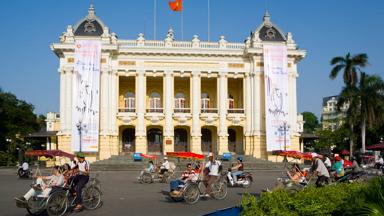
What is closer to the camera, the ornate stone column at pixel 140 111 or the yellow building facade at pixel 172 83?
the yellow building facade at pixel 172 83

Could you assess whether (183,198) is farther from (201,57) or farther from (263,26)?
(263,26)

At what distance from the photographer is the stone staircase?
40.8 m

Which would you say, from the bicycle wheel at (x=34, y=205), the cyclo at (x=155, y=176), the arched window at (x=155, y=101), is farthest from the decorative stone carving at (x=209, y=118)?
the bicycle wheel at (x=34, y=205)

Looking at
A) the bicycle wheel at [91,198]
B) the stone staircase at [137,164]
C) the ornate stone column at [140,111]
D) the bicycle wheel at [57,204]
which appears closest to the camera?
the bicycle wheel at [57,204]

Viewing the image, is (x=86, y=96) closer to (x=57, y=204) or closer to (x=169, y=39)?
(x=169, y=39)

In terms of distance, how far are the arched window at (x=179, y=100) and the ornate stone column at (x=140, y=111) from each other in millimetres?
5718

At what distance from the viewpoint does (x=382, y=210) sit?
18.5 ft

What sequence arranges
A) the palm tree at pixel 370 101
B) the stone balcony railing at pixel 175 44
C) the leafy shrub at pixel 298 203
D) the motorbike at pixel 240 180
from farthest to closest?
the palm tree at pixel 370 101, the stone balcony railing at pixel 175 44, the motorbike at pixel 240 180, the leafy shrub at pixel 298 203

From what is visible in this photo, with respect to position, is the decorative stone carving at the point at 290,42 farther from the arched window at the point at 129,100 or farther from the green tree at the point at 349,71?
the arched window at the point at 129,100

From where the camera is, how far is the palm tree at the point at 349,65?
51969mm

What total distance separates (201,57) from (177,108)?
20.1 ft

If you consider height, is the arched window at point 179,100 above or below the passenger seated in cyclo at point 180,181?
above

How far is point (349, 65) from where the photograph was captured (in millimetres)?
52094

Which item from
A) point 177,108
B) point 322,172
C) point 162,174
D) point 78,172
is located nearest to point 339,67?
point 177,108
